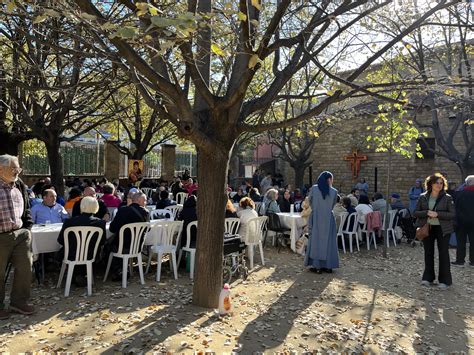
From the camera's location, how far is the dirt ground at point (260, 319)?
13.4 feet

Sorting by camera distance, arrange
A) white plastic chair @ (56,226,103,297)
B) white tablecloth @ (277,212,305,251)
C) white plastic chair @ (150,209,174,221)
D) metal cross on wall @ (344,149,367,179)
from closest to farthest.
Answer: white plastic chair @ (56,226,103,297)
white plastic chair @ (150,209,174,221)
white tablecloth @ (277,212,305,251)
metal cross on wall @ (344,149,367,179)

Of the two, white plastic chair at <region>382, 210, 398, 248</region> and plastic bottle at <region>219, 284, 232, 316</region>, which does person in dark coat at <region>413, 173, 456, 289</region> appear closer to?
white plastic chair at <region>382, 210, 398, 248</region>

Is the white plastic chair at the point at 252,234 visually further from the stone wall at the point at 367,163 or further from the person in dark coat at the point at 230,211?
the stone wall at the point at 367,163

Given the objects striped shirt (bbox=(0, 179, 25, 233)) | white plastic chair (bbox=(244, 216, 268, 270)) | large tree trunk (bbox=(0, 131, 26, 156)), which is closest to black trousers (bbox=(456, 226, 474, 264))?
white plastic chair (bbox=(244, 216, 268, 270))

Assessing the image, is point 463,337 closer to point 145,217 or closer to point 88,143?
point 145,217

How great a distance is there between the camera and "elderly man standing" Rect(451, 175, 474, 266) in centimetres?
819

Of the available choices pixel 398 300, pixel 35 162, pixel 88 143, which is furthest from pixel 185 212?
pixel 88 143

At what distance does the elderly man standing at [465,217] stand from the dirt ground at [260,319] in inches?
58.1

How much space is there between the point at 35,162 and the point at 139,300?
14291mm

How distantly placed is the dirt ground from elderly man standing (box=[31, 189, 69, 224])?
97 cm

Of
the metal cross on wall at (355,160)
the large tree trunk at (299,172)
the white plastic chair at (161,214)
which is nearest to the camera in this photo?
the white plastic chair at (161,214)

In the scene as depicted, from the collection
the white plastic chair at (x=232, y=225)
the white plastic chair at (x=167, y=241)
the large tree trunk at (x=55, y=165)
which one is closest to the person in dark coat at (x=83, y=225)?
the white plastic chair at (x=167, y=241)

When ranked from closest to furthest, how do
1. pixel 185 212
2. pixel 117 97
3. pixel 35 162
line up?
1. pixel 185 212
2. pixel 117 97
3. pixel 35 162

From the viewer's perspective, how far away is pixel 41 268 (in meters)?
6.26
